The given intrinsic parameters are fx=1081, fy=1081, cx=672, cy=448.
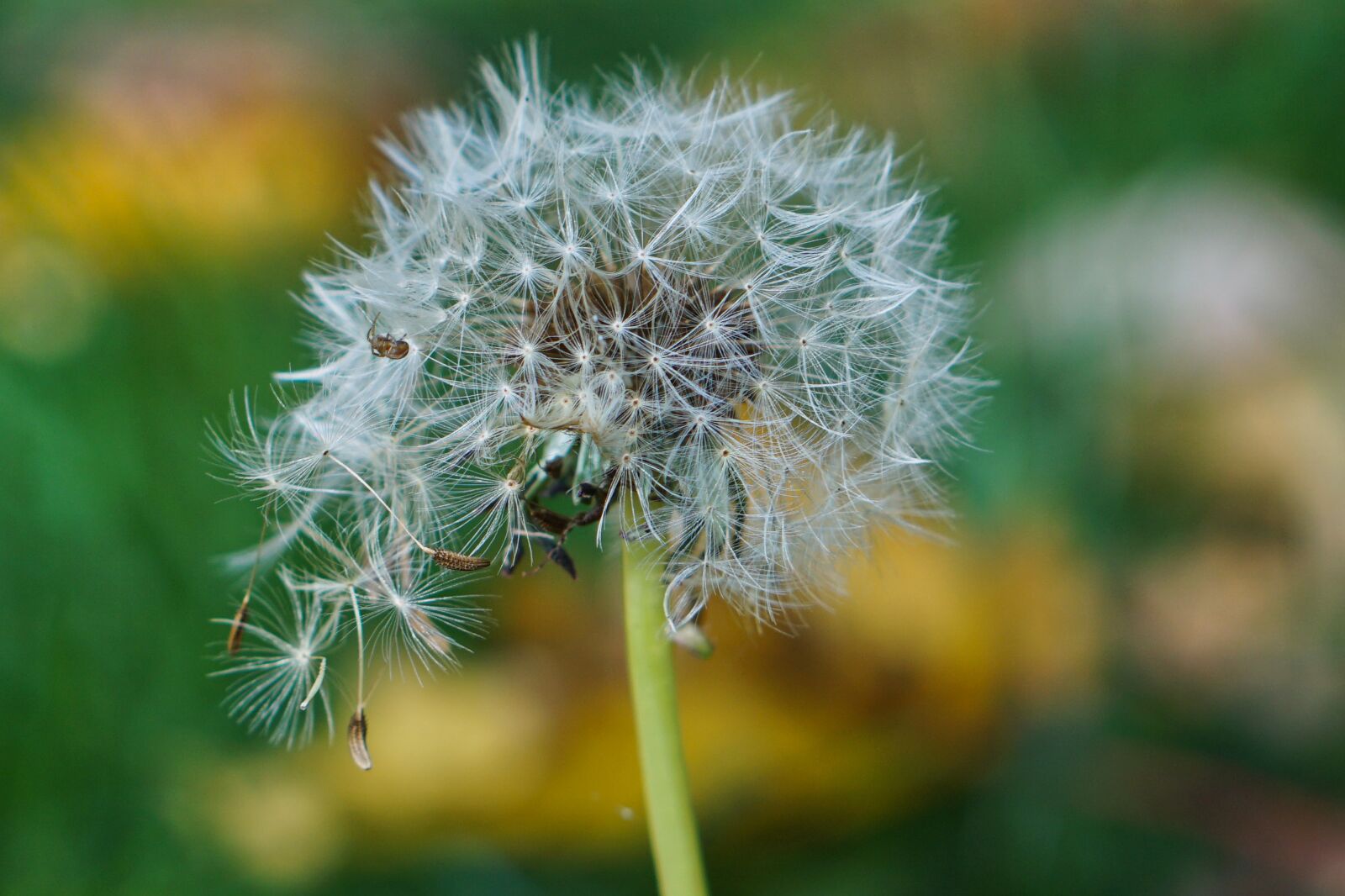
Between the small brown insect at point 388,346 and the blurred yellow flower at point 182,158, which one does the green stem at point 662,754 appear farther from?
the blurred yellow flower at point 182,158

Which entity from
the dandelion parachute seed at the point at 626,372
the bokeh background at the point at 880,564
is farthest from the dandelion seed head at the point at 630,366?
the bokeh background at the point at 880,564

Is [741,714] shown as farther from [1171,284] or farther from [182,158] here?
[182,158]

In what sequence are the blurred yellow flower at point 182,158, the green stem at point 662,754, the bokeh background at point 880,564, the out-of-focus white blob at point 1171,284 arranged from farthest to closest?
the out-of-focus white blob at point 1171,284, the blurred yellow flower at point 182,158, the bokeh background at point 880,564, the green stem at point 662,754

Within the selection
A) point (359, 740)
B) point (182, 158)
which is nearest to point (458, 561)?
point (359, 740)

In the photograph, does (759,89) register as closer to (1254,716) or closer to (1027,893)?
(1027,893)

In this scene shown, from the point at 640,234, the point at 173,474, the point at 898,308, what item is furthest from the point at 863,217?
the point at 173,474
